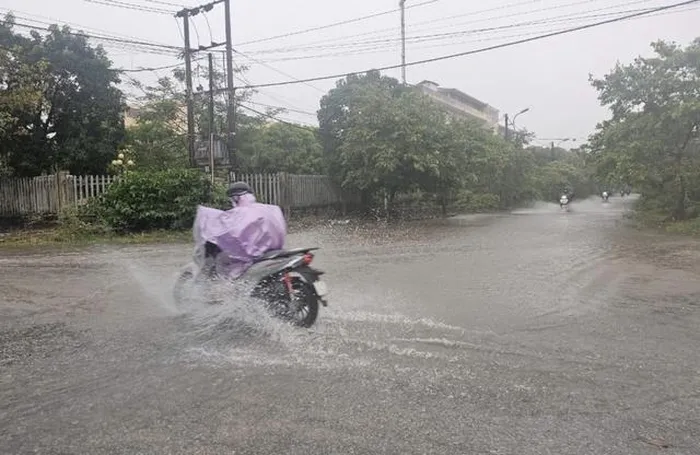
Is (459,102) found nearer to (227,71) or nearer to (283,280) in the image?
(227,71)

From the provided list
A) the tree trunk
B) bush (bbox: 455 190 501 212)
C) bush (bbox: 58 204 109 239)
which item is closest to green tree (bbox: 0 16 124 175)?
bush (bbox: 58 204 109 239)

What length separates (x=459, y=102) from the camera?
225ft

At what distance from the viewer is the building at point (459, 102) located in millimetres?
61453

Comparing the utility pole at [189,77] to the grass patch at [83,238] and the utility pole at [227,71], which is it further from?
the grass patch at [83,238]

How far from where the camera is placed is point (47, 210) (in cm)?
1767

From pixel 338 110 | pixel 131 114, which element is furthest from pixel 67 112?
pixel 131 114

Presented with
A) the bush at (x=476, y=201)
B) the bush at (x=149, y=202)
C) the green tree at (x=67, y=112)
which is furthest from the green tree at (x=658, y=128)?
the green tree at (x=67, y=112)

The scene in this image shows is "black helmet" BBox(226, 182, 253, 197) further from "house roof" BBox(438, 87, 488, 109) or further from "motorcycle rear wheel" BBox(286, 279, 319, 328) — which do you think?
"house roof" BBox(438, 87, 488, 109)

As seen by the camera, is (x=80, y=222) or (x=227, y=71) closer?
(x=80, y=222)

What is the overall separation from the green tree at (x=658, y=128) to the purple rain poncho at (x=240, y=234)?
15.3 metres

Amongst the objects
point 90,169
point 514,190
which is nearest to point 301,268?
point 90,169

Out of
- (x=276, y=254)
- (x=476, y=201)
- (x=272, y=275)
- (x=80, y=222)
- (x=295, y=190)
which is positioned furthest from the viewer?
(x=476, y=201)

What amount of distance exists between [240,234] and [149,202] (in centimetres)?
1092

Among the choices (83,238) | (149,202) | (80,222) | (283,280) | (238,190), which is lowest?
(83,238)
